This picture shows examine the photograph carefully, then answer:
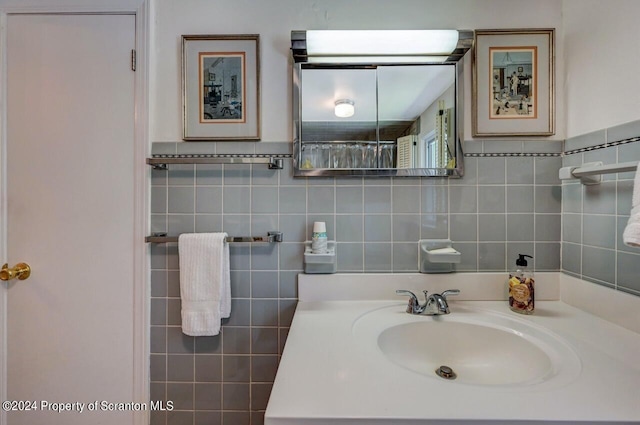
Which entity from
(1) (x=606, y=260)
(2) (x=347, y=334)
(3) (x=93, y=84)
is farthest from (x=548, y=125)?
(3) (x=93, y=84)

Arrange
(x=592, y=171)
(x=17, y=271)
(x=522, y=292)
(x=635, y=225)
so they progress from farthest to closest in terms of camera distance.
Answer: (x=17, y=271)
(x=522, y=292)
(x=592, y=171)
(x=635, y=225)

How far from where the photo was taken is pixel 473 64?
1105mm

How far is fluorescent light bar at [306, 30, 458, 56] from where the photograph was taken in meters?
1.02

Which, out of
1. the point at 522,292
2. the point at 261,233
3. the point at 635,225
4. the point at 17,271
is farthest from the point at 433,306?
the point at 17,271

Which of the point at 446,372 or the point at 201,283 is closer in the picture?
the point at 446,372

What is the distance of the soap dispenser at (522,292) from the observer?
97cm

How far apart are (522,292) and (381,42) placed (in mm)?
1023

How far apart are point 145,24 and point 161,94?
26 centimetres

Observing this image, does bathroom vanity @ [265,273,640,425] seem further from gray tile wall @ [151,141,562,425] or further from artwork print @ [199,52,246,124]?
artwork print @ [199,52,246,124]

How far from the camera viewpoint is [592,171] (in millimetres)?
869

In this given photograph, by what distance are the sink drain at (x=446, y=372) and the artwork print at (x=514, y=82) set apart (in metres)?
0.94

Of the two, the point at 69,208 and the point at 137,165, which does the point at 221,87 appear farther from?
the point at 69,208

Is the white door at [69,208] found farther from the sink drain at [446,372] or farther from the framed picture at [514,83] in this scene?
the framed picture at [514,83]

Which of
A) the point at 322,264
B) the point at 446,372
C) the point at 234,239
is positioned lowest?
the point at 446,372
